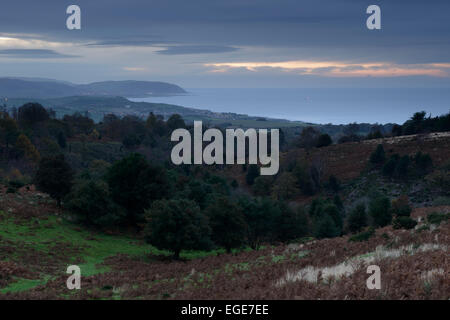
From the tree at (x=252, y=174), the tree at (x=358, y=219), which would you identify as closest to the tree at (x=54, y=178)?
the tree at (x=358, y=219)

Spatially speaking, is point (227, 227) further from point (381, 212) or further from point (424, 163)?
point (424, 163)

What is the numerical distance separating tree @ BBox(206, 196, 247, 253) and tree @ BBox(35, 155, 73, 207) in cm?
1375

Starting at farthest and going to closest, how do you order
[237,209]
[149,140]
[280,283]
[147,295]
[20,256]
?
[149,140], [237,209], [20,256], [147,295], [280,283]

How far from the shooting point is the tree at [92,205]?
34281mm

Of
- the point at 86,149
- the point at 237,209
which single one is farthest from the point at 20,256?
the point at 86,149

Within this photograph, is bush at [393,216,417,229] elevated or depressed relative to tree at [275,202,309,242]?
elevated

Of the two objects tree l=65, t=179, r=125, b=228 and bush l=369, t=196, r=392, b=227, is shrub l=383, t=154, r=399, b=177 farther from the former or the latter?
tree l=65, t=179, r=125, b=228

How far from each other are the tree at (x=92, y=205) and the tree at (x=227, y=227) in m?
8.55

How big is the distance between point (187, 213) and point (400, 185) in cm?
4730

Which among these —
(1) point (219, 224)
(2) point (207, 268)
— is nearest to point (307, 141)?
(1) point (219, 224)

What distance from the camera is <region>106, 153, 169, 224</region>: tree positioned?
129ft

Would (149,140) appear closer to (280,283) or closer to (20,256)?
(20,256)

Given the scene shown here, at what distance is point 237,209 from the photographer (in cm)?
3272

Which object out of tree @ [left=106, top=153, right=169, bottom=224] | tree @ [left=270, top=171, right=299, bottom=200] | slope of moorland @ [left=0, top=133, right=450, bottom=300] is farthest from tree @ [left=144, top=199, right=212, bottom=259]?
tree @ [left=270, top=171, right=299, bottom=200]
